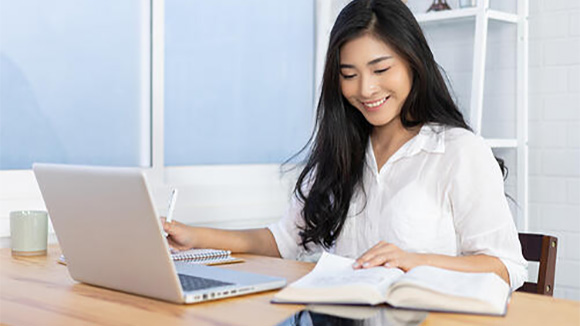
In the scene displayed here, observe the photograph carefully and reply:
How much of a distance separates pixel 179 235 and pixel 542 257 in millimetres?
892

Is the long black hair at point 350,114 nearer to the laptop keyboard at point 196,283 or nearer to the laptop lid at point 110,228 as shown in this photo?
the laptop keyboard at point 196,283

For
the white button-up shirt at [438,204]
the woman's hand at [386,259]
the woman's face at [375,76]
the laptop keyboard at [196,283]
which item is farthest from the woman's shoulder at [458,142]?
the laptop keyboard at [196,283]

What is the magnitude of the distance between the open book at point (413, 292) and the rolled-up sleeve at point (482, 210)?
41 centimetres

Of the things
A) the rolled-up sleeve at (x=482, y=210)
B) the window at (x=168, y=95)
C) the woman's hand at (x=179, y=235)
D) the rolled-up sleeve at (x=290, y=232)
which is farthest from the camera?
the window at (x=168, y=95)

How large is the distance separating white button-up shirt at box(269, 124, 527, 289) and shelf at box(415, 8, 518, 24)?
983 mm

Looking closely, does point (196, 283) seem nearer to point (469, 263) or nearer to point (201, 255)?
point (201, 255)

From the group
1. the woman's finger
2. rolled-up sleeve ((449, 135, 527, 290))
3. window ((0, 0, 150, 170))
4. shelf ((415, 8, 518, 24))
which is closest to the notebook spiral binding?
the woman's finger

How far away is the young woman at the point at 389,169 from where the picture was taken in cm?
176

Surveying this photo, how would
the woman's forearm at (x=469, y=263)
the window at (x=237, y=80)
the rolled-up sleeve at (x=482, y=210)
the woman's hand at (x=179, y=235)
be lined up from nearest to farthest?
the woman's forearm at (x=469, y=263) < the rolled-up sleeve at (x=482, y=210) < the woman's hand at (x=179, y=235) < the window at (x=237, y=80)

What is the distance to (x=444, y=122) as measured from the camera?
6.30 ft

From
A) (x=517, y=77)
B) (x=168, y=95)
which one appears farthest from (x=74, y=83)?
(x=517, y=77)

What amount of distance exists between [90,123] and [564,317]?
1.60 meters

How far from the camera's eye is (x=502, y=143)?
2.75 meters

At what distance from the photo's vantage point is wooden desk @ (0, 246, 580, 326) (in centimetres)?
117
